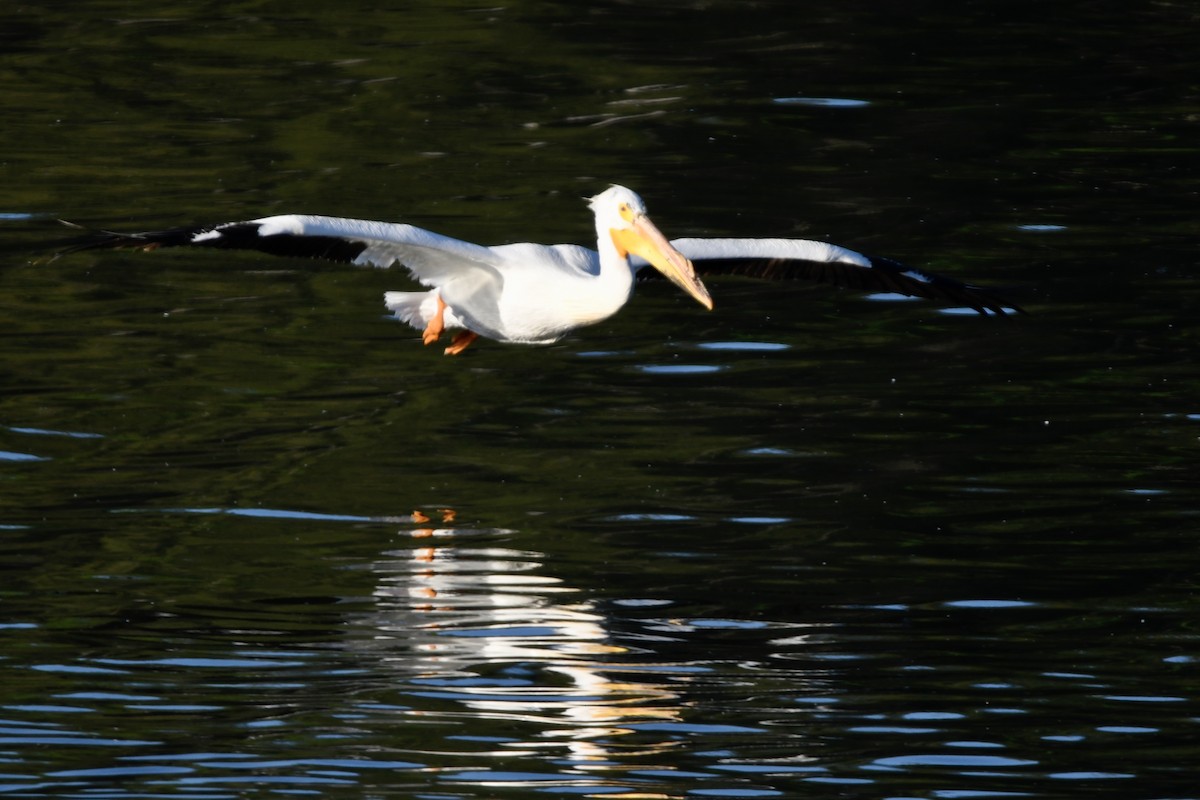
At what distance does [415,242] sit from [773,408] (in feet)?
8.60

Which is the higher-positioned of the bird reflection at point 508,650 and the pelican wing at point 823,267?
the pelican wing at point 823,267

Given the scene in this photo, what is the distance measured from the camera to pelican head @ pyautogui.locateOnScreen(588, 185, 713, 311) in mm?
10562

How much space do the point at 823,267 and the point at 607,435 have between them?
1432 mm

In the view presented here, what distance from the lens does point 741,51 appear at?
1938 centimetres

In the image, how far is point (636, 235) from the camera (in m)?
10.6

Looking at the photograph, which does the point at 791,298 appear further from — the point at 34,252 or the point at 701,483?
the point at 34,252

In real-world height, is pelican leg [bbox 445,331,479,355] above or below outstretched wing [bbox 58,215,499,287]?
below

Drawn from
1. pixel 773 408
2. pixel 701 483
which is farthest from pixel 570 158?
pixel 701 483

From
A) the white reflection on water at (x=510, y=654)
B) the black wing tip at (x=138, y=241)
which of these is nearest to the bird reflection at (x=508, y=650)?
the white reflection on water at (x=510, y=654)

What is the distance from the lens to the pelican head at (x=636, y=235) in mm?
10562

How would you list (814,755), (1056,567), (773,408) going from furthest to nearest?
(773,408)
(1056,567)
(814,755)

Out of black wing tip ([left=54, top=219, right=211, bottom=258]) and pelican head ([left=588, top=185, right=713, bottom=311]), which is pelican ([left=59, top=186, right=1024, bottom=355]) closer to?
pelican head ([left=588, top=185, right=713, bottom=311])

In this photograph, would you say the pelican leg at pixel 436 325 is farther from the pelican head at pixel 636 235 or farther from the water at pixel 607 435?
the pelican head at pixel 636 235

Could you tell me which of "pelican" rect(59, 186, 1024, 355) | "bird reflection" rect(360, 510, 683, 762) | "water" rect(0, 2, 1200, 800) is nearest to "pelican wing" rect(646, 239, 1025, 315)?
"pelican" rect(59, 186, 1024, 355)
